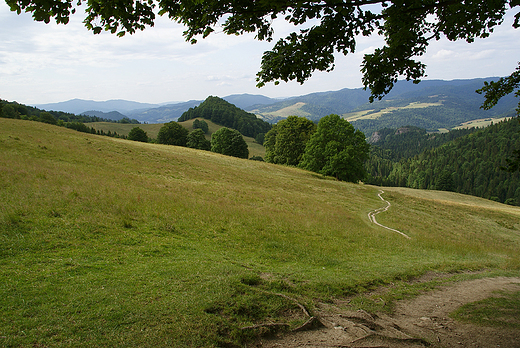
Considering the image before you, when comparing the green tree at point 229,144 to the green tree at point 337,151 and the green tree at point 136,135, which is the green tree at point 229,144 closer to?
the green tree at point 136,135

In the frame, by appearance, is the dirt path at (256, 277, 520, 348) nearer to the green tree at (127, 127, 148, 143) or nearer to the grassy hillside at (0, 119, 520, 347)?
the grassy hillside at (0, 119, 520, 347)

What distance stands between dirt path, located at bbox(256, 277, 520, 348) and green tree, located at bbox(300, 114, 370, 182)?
41.1m

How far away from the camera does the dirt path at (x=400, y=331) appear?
17.3 feet

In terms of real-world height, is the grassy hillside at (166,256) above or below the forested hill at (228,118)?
below

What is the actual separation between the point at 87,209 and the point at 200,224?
4811 millimetres

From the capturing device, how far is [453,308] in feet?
25.2

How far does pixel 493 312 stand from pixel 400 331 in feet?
10.8

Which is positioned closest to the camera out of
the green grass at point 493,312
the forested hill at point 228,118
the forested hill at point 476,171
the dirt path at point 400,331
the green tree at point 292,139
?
the dirt path at point 400,331

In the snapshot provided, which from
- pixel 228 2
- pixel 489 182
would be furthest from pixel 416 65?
pixel 489 182

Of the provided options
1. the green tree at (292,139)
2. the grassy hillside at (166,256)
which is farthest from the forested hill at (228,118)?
the grassy hillside at (166,256)

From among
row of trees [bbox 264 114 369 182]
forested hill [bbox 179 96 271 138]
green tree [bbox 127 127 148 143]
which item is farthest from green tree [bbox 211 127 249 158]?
forested hill [bbox 179 96 271 138]

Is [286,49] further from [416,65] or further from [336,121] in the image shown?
[336,121]

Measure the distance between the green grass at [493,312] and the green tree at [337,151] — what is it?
39748mm

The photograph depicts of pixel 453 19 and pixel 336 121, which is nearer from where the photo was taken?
pixel 453 19
